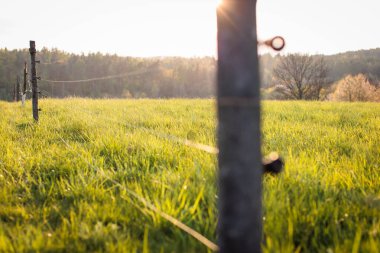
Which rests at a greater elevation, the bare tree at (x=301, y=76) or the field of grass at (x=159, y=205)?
the bare tree at (x=301, y=76)

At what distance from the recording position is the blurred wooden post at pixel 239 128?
50.4 inches

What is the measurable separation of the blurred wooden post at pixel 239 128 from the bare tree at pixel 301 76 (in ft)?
165

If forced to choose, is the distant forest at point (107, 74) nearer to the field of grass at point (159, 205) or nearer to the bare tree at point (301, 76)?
the bare tree at point (301, 76)

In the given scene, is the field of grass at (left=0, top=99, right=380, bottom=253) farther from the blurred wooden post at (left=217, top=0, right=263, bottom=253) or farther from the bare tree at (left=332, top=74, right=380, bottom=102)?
the bare tree at (left=332, top=74, right=380, bottom=102)

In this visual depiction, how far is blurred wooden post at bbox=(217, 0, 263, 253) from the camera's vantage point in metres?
1.28

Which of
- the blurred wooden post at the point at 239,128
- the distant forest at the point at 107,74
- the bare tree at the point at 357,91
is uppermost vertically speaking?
the distant forest at the point at 107,74

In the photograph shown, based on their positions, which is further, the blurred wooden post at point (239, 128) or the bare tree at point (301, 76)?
the bare tree at point (301, 76)

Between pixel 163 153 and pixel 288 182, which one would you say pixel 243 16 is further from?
pixel 163 153

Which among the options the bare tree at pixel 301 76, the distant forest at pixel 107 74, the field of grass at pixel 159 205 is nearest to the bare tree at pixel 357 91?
the bare tree at pixel 301 76

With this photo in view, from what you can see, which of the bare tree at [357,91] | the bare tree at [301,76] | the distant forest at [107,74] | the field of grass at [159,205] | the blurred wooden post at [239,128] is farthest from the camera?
the distant forest at [107,74]

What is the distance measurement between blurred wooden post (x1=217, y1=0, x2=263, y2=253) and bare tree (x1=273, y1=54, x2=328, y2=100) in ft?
165

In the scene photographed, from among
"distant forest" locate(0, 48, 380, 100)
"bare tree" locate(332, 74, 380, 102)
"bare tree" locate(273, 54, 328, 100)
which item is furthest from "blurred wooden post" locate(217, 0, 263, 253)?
"distant forest" locate(0, 48, 380, 100)

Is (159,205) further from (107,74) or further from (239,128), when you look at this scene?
(107,74)

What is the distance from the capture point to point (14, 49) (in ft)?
367
